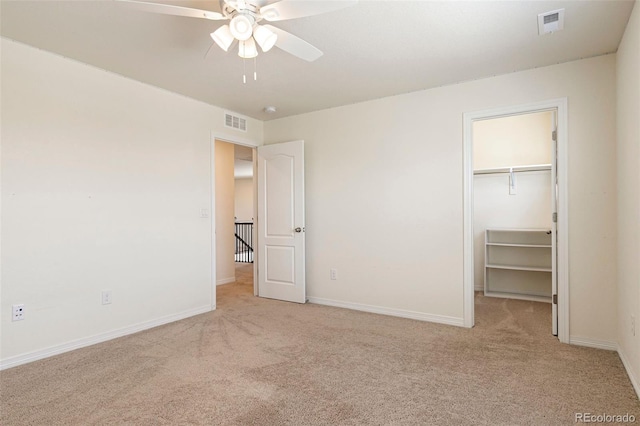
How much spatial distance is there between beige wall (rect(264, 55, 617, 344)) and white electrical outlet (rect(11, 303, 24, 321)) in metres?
2.88

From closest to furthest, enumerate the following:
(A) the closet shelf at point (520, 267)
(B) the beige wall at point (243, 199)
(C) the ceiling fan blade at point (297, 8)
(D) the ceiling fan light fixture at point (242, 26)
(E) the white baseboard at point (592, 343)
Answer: (C) the ceiling fan blade at point (297, 8), (D) the ceiling fan light fixture at point (242, 26), (E) the white baseboard at point (592, 343), (A) the closet shelf at point (520, 267), (B) the beige wall at point (243, 199)

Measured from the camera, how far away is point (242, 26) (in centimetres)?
194

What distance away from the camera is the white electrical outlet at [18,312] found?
261 cm

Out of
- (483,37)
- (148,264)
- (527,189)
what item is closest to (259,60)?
(483,37)

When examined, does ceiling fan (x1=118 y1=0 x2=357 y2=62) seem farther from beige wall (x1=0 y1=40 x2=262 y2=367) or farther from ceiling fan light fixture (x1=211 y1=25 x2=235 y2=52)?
beige wall (x1=0 y1=40 x2=262 y2=367)

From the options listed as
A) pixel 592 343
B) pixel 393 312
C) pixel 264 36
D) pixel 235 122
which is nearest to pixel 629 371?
pixel 592 343

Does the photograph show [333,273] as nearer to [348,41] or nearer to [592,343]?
[592,343]

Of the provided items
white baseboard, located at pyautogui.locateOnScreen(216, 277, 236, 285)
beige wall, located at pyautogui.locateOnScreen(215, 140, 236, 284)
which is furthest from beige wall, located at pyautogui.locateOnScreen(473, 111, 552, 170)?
white baseboard, located at pyautogui.locateOnScreen(216, 277, 236, 285)

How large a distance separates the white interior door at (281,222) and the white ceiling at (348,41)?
1114 millimetres

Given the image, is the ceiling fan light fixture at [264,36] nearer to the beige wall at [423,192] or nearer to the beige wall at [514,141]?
the beige wall at [423,192]

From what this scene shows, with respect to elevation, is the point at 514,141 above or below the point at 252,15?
below

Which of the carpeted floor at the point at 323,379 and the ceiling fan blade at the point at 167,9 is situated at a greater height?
the ceiling fan blade at the point at 167,9

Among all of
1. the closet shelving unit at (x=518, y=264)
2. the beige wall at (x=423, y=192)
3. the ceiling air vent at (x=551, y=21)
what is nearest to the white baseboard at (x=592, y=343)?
the beige wall at (x=423, y=192)

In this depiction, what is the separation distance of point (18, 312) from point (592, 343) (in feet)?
15.1
